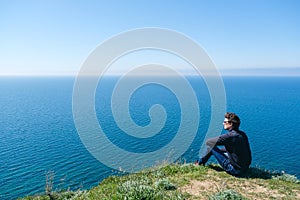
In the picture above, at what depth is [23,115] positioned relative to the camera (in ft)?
216

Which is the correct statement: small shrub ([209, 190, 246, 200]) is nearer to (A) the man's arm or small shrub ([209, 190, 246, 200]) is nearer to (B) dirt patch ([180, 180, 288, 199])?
(B) dirt patch ([180, 180, 288, 199])

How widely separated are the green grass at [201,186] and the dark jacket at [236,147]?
0.54 meters

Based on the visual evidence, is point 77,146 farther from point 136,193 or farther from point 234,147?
point 136,193

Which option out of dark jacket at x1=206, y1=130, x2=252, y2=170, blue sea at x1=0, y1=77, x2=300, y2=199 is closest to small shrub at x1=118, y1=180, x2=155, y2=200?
dark jacket at x1=206, y1=130, x2=252, y2=170

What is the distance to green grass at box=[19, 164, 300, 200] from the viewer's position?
679cm

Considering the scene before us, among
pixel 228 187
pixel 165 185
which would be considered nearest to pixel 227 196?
pixel 228 187

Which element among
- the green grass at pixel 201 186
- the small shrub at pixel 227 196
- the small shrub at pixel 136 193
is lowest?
the green grass at pixel 201 186

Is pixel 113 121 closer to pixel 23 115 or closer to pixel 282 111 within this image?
pixel 23 115

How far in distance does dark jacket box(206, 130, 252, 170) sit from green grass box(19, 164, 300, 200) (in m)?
0.54

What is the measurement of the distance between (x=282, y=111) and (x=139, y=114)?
139ft

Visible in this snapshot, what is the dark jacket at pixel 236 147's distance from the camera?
8859 mm

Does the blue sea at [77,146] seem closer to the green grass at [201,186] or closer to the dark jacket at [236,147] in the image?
the green grass at [201,186]

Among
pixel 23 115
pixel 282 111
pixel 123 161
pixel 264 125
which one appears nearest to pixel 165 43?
pixel 123 161

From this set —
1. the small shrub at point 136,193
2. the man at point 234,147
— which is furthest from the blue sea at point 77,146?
the small shrub at point 136,193
